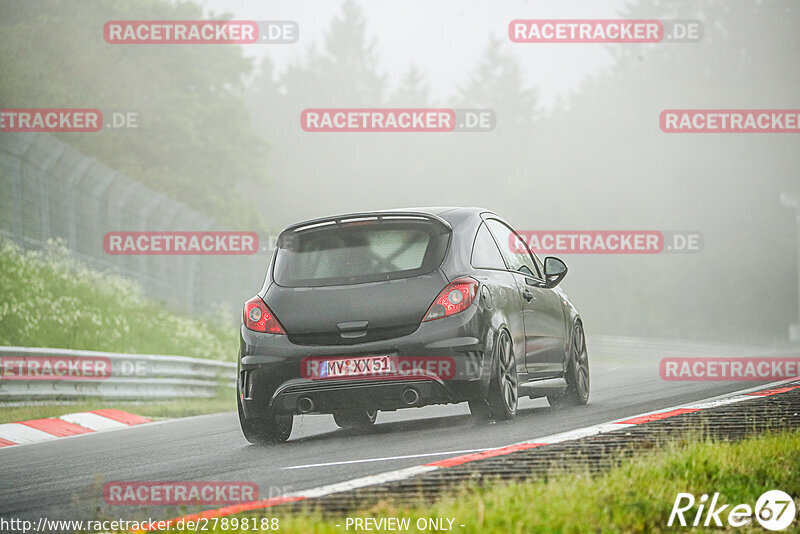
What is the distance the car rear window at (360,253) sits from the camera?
827cm

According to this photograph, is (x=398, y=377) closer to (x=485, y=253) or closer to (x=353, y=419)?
(x=485, y=253)

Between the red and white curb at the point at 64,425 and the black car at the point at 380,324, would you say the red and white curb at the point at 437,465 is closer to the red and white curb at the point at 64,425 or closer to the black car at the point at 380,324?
the black car at the point at 380,324

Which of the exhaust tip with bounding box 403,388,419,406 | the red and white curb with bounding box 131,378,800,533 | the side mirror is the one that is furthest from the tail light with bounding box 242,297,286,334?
the side mirror

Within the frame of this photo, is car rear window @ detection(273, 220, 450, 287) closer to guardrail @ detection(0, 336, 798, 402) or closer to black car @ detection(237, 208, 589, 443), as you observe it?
black car @ detection(237, 208, 589, 443)

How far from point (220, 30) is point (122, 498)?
136ft

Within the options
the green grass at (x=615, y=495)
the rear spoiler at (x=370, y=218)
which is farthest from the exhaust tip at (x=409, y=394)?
the green grass at (x=615, y=495)

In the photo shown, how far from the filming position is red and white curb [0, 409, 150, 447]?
35.5 feet

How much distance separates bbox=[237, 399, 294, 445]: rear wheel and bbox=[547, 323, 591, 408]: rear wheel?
2.78 m

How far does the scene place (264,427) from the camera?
847 centimetres

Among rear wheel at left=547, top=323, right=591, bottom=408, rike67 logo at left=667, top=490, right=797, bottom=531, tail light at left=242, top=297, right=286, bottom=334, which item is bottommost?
rike67 logo at left=667, top=490, right=797, bottom=531

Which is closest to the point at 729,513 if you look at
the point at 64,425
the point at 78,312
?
the point at 64,425

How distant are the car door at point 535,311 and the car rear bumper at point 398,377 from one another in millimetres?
1244

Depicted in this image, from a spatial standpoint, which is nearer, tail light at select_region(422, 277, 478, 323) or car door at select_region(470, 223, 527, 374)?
tail light at select_region(422, 277, 478, 323)

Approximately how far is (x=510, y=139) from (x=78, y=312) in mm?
74327
